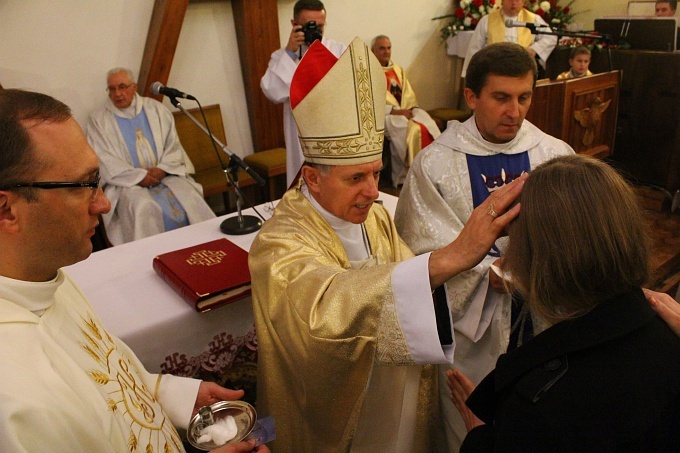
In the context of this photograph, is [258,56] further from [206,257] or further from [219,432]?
[219,432]

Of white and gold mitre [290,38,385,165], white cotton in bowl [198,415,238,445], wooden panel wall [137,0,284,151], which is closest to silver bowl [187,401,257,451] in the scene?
white cotton in bowl [198,415,238,445]

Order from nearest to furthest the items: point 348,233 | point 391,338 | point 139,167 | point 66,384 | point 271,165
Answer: point 66,384
point 391,338
point 348,233
point 139,167
point 271,165

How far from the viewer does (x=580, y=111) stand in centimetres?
475

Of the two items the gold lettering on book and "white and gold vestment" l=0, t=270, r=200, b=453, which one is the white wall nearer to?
the gold lettering on book

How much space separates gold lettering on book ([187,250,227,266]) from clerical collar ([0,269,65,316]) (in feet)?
3.24

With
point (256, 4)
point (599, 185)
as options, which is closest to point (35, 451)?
point (599, 185)

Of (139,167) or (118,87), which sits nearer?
(118,87)

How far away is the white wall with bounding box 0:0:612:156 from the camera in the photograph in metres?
4.51

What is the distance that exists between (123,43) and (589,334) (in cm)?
509

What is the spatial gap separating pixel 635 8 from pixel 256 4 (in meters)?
6.11

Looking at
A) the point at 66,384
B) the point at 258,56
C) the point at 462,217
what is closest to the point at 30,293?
the point at 66,384

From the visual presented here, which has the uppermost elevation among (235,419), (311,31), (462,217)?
(311,31)

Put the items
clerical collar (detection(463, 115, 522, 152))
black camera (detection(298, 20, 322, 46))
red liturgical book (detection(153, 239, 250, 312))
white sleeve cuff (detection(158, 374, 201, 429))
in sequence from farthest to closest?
black camera (detection(298, 20, 322, 46)), clerical collar (detection(463, 115, 522, 152)), red liturgical book (detection(153, 239, 250, 312)), white sleeve cuff (detection(158, 374, 201, 429))

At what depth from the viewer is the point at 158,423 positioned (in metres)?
1.31
